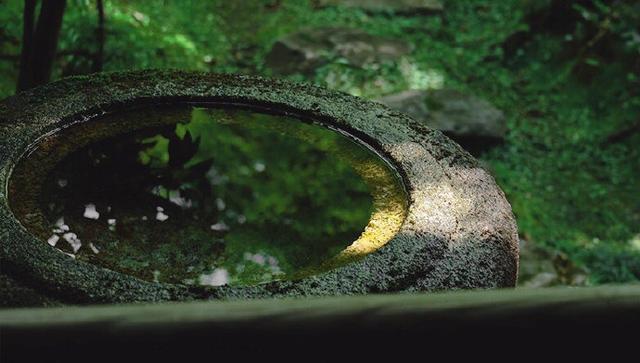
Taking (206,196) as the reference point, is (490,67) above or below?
above

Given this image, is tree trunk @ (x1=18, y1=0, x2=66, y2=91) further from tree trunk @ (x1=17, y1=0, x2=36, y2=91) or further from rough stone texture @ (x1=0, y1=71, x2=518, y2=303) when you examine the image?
rough stone texture @ (x1=0, y1=71, x2=518, y2=303)

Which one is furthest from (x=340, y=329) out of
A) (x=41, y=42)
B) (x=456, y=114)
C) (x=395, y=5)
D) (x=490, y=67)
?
(x=395, y=5)

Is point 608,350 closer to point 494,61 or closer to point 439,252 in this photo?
point 439,252

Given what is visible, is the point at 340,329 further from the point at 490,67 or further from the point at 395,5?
the point at 395,5

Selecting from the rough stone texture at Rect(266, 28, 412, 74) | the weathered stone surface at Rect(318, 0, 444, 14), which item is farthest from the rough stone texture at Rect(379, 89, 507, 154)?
the weathered stone surface at Rect(318, 0, 444, 14)

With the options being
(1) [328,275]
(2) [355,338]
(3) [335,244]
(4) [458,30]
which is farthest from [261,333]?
(4) [458,30]

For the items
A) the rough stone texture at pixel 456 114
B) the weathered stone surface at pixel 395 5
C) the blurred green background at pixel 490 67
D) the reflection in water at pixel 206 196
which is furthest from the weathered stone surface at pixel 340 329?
the weathered stone surface at pixel 395 5
